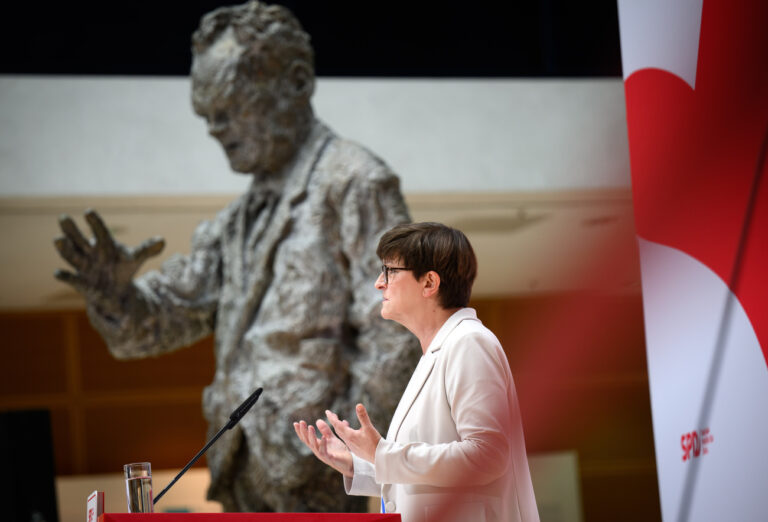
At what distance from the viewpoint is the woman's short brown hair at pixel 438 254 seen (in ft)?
6.29

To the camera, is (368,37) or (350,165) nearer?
(350,165)

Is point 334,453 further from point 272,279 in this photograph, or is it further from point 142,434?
point 142,434

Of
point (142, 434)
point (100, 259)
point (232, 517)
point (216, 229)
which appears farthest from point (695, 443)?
point (142, 434)

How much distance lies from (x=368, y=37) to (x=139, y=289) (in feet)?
11.2

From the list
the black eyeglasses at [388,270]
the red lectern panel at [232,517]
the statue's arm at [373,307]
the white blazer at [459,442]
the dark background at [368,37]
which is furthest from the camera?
the dark background at [368,37]

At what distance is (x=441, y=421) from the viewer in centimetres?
181

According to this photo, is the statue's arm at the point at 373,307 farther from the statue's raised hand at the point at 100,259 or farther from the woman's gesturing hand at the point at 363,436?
the woman's gesturing hand at the point at 363,436

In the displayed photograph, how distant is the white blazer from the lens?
1.71m

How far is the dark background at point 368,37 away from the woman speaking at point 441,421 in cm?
483

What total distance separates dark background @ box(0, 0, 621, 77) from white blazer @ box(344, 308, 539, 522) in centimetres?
494

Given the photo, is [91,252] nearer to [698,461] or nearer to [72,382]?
[698,461]

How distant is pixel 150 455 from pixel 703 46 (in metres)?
7.69

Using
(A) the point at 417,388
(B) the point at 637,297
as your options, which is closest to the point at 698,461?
(B) the point at 637,297

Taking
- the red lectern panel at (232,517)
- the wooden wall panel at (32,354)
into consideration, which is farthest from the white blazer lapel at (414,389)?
the wooden wall panel at (32,354)
